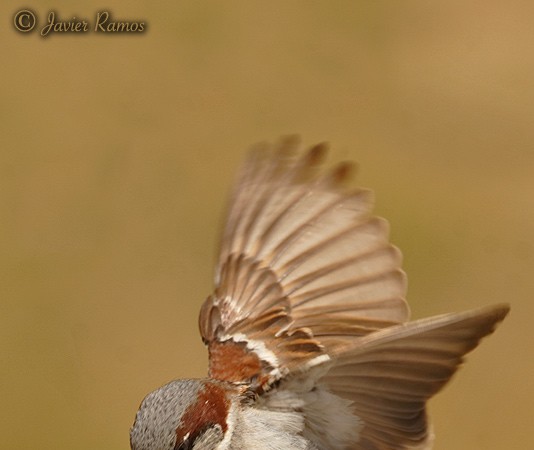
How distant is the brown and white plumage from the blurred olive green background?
2.93 meters

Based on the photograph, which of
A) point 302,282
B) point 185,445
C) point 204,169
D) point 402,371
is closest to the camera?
point 402,371

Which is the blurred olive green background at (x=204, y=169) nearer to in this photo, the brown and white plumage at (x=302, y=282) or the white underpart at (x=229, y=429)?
the brown and white plumage at (x=302, y=282)

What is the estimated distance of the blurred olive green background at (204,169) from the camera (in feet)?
23.9

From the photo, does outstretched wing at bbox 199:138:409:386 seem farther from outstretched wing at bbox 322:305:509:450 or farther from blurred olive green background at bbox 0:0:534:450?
blurred olive green background at bbox 0:0:534:450

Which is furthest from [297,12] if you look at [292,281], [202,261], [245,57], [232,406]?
[232,406]

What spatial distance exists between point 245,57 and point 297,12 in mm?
788

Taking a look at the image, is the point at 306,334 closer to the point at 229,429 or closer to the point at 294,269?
the point at 294,269

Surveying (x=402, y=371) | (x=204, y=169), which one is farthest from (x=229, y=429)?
(x=204, y=169)

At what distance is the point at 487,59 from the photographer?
10.1 meters

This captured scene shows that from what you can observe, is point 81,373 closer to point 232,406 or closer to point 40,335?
point 40,335

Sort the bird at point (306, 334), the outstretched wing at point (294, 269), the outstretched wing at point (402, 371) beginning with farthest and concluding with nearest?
the outstretched wing at point (294, 269), the bird at point (306, 334), the outstretched wing at point (402, 371)

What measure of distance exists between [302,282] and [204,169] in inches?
188

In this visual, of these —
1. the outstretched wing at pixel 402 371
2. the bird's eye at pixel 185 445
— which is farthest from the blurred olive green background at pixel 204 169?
the bird's eye at pixel 185 445

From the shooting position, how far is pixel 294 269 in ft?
13.6
